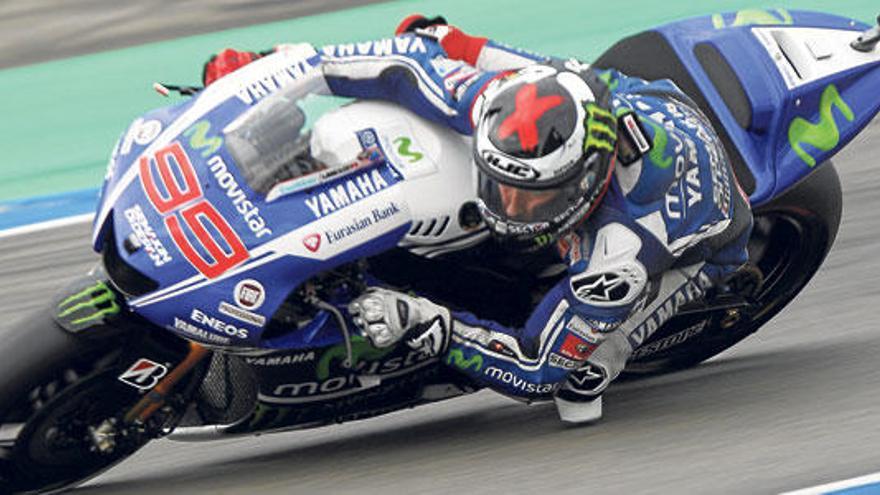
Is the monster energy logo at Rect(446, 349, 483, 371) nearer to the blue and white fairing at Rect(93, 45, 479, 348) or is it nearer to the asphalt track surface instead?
the asphalt track surface

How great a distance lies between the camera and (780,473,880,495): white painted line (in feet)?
17.6

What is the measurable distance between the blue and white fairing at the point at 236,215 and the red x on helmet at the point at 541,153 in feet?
0.78

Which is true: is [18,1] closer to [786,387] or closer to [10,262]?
[10,262]

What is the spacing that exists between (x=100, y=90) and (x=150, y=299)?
616 cm

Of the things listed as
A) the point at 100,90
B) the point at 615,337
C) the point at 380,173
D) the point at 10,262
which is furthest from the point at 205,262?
the point at 100,90

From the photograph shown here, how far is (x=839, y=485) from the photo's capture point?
5.39 meters

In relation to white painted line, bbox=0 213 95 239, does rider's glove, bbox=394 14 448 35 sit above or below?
above

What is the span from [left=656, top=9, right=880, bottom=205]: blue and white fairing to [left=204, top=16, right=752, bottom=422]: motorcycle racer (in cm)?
28

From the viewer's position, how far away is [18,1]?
1266cm

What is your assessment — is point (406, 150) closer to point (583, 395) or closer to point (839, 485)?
point (583, 395)

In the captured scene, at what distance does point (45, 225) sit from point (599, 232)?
170 inches

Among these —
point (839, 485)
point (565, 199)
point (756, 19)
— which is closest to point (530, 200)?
point (565, 199)

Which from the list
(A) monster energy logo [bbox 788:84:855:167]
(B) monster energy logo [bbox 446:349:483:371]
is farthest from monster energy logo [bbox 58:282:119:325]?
(A) monster energy logo [bbox 788:84:855:167]

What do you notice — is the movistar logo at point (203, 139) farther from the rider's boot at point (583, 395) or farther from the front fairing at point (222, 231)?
the rider's boot at point (583, 395)
